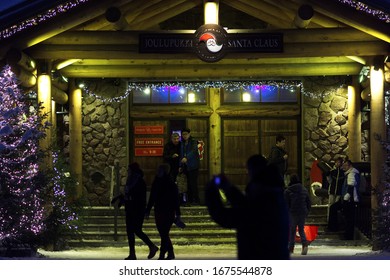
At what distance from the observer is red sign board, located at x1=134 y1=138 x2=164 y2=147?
1959 centimetres

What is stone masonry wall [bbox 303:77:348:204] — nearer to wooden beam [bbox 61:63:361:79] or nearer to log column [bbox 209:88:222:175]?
wooden beam [bbox 61:63:361:79]

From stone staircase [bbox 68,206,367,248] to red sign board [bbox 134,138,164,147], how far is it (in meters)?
2.08

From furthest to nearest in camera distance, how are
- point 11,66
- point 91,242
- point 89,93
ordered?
point 89,93 < point 91,242 < point 11,66

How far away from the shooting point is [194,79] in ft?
63.7

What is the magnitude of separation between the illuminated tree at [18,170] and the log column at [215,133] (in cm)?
625

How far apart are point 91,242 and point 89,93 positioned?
410cm

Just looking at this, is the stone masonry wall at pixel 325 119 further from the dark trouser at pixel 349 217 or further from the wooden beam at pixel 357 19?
the wooden beam at pixel 357 19

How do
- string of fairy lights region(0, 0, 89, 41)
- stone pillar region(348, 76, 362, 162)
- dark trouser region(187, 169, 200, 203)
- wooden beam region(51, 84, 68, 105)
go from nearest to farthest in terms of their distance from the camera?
string of fairy lights region(0, 0, 89, 41), wooden beam region(51, 84, 68, 105), dark trouser region(187, 169, 200, 203), stone pillar region(348, 76, 362, 162)

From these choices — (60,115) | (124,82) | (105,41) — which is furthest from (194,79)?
(105,41)

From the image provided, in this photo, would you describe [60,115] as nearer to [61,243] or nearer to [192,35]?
[61,243]

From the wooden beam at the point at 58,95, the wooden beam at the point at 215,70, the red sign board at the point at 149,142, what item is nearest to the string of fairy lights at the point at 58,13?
the wooden beam at the point at 58,95

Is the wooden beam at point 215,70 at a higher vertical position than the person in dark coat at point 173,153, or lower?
higher

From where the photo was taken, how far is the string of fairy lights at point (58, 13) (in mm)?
14414

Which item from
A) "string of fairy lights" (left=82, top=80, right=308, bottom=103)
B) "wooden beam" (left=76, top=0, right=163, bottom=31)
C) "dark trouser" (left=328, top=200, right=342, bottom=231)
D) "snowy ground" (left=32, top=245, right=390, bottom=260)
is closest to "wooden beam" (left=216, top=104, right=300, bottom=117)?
"string of fairy lights" (left=82, top=80, right=308, bottom=103)
